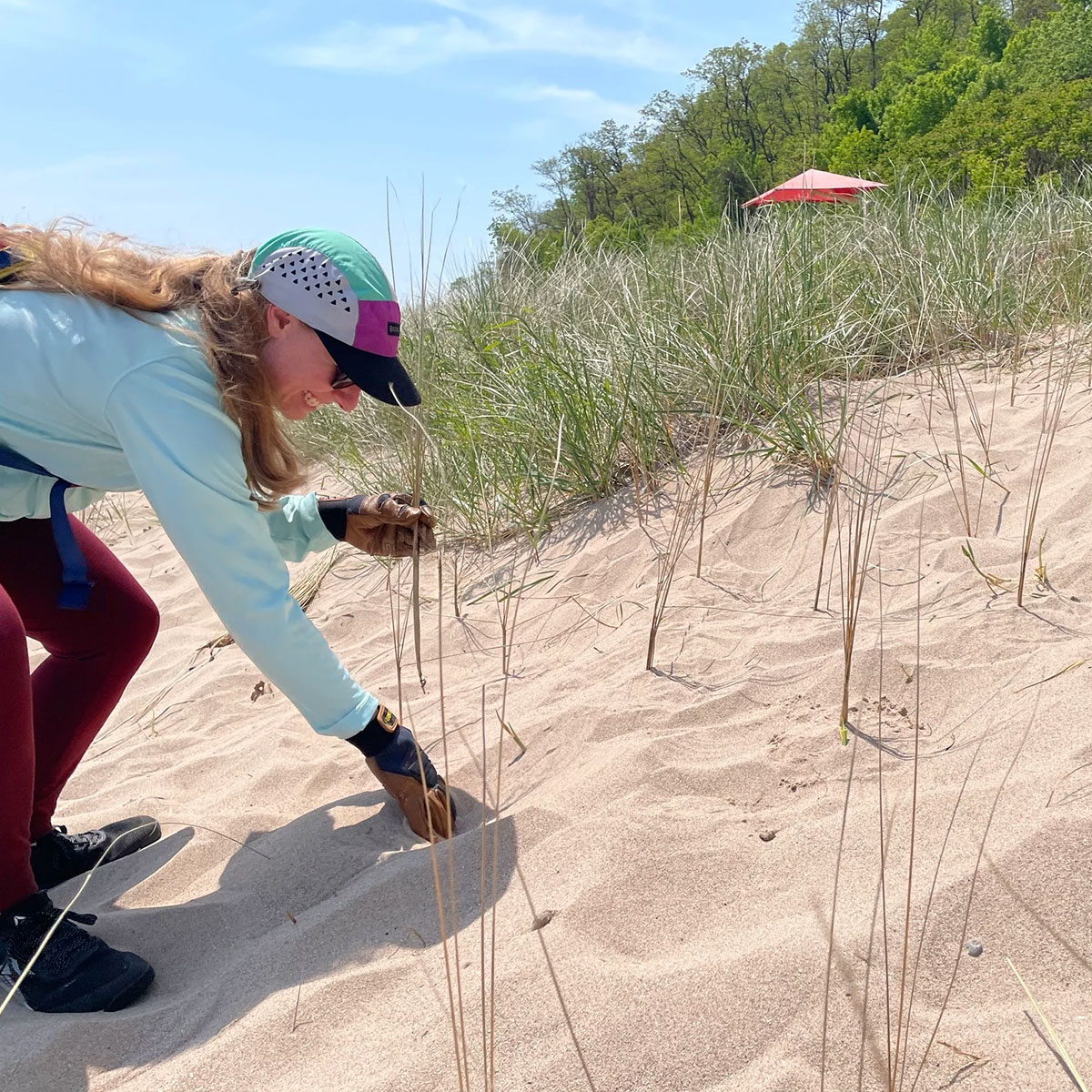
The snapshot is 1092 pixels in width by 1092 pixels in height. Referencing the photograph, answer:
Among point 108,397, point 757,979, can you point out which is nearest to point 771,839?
point 757,979

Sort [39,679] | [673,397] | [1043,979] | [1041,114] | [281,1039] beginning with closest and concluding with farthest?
[1043,979], [281,1039], [39,679], [673,397], [1041,114]

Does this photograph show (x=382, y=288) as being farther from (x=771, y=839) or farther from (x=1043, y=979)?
(x=1043, y=979)

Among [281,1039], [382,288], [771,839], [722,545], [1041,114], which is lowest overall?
[281,1039]

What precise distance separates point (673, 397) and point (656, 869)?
2.29 m

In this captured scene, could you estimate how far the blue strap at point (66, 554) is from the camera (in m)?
1.89

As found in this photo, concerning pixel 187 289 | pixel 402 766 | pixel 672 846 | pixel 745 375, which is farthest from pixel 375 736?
pixel 745 375

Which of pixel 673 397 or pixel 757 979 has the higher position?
pixel 673 397

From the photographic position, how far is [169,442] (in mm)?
1623

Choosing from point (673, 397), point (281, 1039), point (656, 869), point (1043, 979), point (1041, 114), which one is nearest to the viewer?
point (1043, 979)

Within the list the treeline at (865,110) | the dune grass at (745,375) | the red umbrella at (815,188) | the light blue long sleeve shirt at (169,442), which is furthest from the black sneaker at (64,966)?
the treeline at (865,110)

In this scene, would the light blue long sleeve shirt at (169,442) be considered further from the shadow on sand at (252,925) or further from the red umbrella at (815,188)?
the red umbrella at (815,188)

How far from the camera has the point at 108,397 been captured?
1650mm

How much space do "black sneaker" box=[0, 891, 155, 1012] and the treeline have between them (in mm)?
11708

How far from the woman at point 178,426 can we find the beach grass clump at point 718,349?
1065mm
